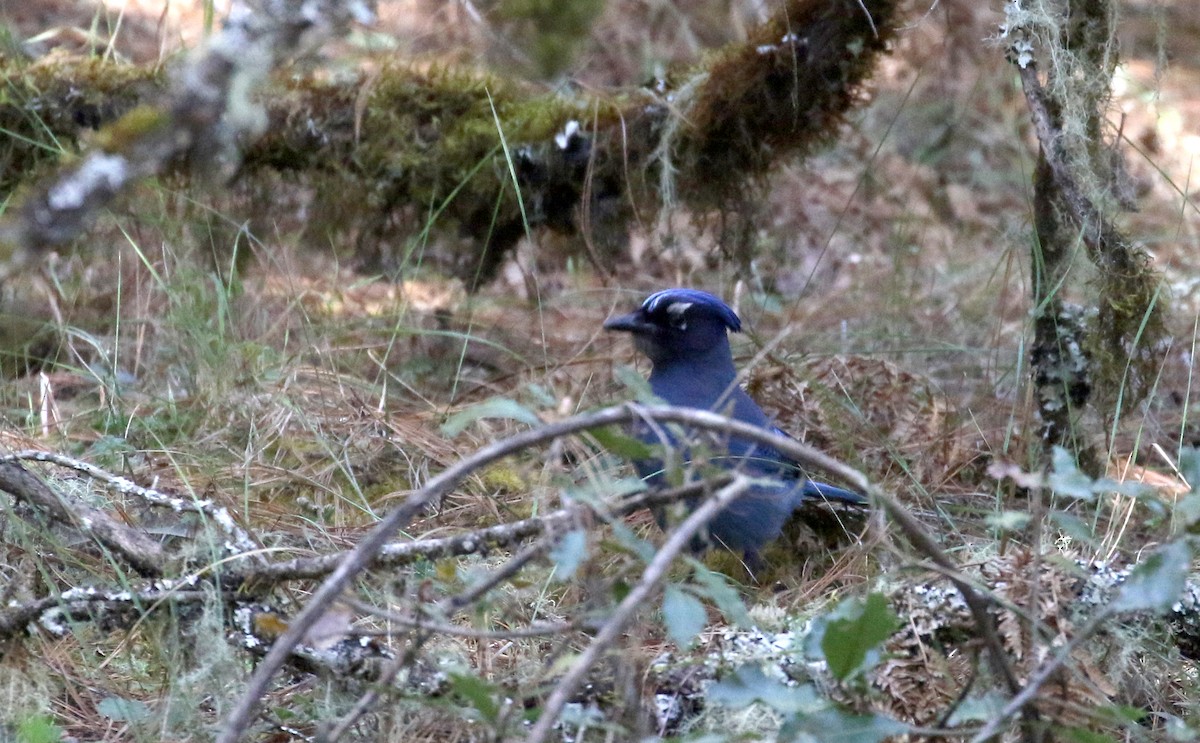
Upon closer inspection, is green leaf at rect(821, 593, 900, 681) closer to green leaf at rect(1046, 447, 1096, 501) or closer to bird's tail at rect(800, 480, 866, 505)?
green leaf at rect(1046, 447, 1096, 501)

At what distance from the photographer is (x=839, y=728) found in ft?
5.98

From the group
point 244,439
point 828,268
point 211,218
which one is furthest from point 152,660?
point 828,268

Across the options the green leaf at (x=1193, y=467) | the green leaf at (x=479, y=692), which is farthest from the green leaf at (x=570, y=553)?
the green leaf at (x=1193, y=467)

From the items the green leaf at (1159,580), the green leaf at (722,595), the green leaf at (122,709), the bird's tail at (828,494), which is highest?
the green leaf at (1159,580)

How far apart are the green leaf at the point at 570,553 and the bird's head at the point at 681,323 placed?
212 cm

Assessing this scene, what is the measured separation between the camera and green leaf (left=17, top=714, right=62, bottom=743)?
212 cm

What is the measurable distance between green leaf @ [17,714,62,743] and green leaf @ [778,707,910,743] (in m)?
1.23

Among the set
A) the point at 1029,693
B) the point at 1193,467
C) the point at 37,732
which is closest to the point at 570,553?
the point at 1029,693

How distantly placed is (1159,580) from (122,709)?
181 cm

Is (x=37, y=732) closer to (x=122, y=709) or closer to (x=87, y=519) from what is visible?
(x=122, y=709)

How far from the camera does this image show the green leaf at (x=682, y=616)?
1693 mm

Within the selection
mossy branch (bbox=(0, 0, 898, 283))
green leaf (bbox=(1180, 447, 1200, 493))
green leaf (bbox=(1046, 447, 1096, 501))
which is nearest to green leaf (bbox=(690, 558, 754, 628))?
green leaf (bbox=(1046, 447, 1096, 501))

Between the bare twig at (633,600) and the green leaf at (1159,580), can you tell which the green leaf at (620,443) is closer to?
the bare twig at (633,600)

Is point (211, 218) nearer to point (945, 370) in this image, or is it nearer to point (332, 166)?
point (332, 166)
